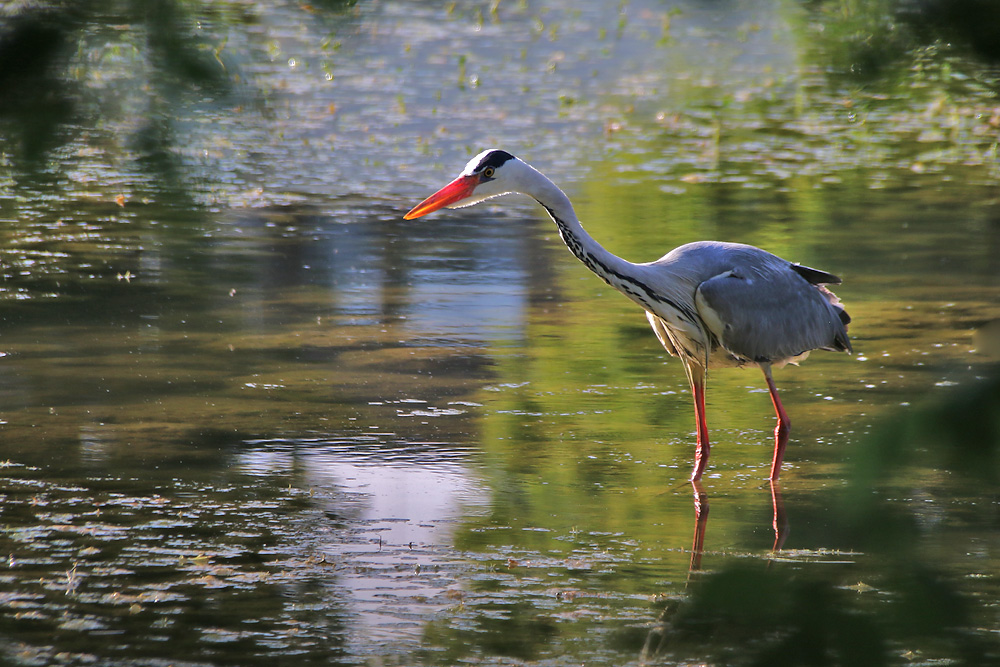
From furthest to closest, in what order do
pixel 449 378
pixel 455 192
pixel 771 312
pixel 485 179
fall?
pixel 449 378, pixel 771 312, pixel 485 179, pixel 455 192

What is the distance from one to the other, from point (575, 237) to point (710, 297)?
0.97 metres

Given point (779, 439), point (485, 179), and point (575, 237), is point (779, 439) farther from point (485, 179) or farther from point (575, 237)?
point (485, 179)

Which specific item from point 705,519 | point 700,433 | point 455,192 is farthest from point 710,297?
point 455,192

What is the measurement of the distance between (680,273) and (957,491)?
4861 mm

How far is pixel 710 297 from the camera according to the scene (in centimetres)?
646

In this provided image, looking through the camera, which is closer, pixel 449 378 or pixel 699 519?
pixel 699 519

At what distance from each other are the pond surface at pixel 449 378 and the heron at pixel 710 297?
487 mm

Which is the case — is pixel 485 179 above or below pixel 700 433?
above

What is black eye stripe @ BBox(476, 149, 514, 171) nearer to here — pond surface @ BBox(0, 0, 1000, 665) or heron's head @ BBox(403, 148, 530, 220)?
heron's head @ BBox(403, 148, 530, 220)

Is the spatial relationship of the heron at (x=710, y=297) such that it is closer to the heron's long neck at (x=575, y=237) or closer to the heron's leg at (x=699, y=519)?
the heron's long neck at (x=575, y=237)

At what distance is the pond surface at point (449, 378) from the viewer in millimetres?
1320

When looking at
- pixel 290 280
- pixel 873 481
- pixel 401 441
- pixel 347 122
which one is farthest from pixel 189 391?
pixel 347 122

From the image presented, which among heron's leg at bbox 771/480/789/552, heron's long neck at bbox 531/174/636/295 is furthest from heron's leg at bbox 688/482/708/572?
heron's long neck at bbox 531/174/636/295

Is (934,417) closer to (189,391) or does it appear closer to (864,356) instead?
(189,391)
